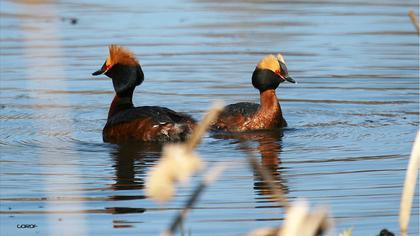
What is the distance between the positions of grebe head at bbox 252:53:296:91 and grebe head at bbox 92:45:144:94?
126 centimetres

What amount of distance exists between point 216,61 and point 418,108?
3.65 meters

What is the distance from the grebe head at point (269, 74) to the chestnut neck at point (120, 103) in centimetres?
Answer: 137

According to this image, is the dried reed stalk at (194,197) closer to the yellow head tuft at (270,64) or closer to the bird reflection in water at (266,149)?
the bird reflection in water at (266,149)

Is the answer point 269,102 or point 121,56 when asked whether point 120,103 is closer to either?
point 121,56

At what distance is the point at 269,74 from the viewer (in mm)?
11812

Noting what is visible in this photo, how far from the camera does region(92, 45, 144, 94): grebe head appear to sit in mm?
11617

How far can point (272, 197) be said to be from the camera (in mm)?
7727

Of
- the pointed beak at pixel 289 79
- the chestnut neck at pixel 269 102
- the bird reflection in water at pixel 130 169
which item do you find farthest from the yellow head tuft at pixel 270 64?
the bird reflection in water at pixel 130 169

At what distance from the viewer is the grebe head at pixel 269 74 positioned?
1176 cm

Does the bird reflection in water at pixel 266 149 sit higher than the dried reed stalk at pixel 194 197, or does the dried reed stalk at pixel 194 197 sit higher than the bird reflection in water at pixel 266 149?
the dried reed stalk at pixel 194 197

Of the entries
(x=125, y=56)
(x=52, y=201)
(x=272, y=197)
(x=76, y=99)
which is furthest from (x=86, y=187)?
(x=76, y=99)

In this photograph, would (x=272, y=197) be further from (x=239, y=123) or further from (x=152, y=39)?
(x=152, y=39)

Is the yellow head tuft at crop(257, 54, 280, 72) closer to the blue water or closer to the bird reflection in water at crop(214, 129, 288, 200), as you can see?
the blue water
